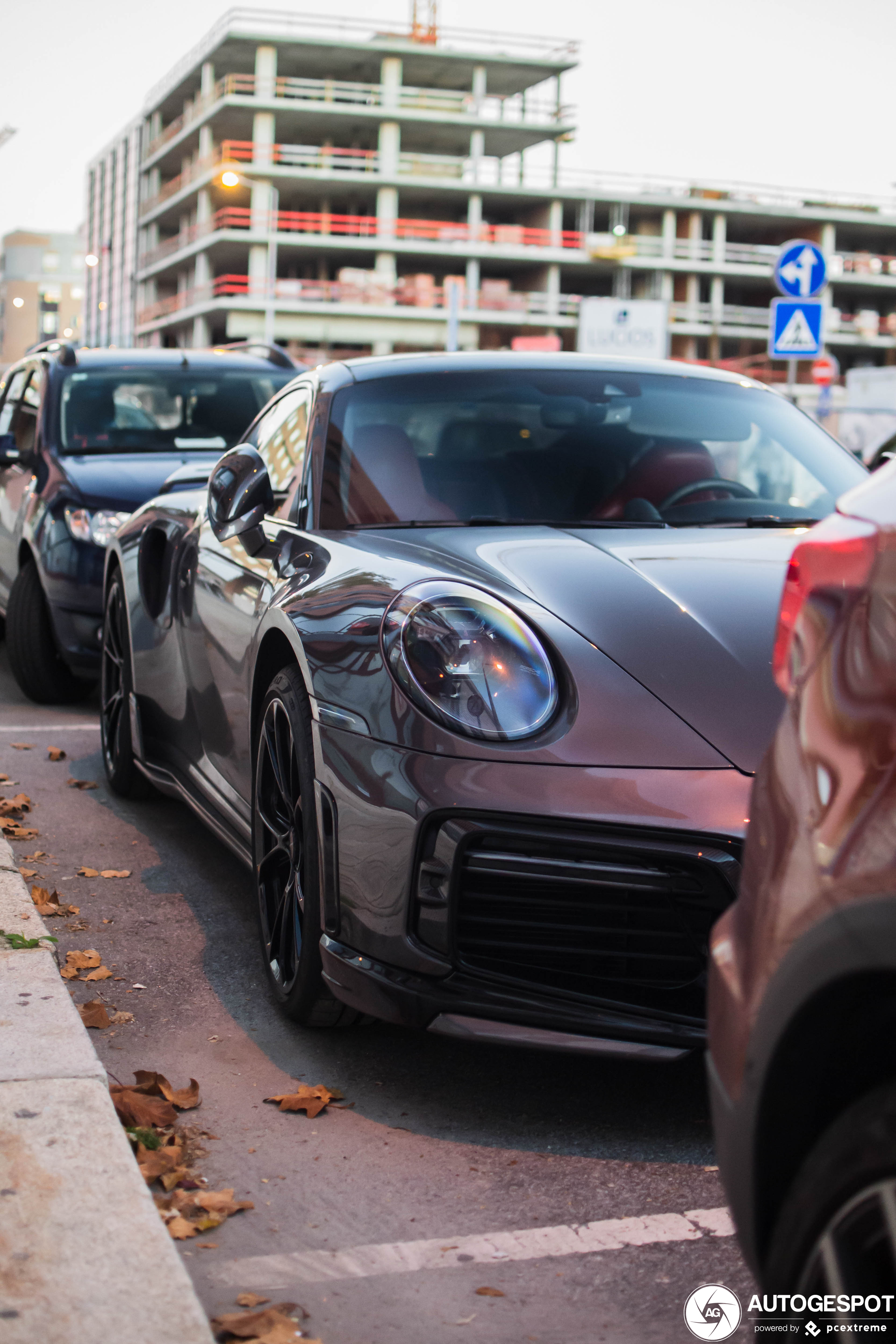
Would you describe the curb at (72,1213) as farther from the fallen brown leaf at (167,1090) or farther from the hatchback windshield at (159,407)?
the hatchback windshield at (159,407)

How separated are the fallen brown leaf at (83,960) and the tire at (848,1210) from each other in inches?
101

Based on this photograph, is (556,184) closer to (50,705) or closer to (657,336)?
(657,336)

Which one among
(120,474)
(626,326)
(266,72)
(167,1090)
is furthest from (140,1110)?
(266,72)

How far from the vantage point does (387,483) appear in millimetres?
3895

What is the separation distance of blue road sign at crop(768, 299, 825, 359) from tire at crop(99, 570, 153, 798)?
7.42 m

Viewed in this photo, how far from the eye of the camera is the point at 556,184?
3068 inches

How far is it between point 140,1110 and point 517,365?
234 cm

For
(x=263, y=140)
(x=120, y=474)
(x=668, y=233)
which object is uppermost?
Answer: (x=263, y=140)

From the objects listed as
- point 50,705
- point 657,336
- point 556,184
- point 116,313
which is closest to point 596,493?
point 50,705

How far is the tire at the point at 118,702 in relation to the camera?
540cm

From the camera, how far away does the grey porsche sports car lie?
8.91 ft

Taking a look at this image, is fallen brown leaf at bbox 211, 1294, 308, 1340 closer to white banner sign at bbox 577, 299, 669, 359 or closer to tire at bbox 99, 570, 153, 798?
tire at bbox 99, 570, 153, 798

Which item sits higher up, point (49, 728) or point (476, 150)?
point (476, 150)

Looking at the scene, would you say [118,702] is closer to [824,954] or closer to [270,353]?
[270,353]
